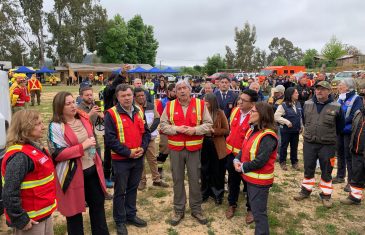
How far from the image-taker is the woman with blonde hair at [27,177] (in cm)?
238

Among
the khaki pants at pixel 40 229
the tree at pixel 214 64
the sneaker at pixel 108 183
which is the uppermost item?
the tree at pixel 214 64

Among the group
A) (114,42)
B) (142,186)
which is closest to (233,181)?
(142,186)

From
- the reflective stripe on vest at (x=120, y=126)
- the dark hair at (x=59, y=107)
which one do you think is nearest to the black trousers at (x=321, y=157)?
the reflective stripe on vest at (x=120, y=126)

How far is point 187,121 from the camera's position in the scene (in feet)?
13.6

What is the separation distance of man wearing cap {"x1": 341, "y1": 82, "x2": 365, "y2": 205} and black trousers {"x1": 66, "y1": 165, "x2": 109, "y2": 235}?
396 centimetres

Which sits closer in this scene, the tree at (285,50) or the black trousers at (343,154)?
the black trousers at (343,154)

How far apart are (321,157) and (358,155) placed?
56 centimetres

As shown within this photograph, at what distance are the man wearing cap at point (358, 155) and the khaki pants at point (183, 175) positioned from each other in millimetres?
2594

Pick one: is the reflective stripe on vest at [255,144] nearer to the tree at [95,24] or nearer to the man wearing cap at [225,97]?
the man wearing cap at [225,97]

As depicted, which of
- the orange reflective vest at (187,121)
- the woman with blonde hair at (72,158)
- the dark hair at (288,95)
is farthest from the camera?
the dark hair at (288,95)

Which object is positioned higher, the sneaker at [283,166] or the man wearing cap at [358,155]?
the man wearing cap at [358,155]

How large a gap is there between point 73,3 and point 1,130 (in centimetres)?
5096

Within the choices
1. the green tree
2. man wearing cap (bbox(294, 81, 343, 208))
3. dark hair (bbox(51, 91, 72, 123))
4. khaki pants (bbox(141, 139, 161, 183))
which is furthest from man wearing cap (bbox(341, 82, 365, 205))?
the green tree

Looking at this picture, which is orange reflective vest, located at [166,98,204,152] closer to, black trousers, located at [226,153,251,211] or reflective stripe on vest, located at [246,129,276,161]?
black trousers, located at [226,153,251,211]
